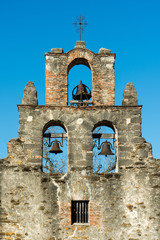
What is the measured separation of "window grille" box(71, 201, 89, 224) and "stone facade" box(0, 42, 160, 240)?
0.53ft

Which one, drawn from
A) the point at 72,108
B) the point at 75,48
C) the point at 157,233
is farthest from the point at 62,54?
the point at 157,233

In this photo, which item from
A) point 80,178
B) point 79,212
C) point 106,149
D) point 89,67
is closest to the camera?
point 79,212

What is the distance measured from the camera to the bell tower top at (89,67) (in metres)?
12.8

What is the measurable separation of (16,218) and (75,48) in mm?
5003

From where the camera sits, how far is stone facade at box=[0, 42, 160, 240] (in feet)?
38.7

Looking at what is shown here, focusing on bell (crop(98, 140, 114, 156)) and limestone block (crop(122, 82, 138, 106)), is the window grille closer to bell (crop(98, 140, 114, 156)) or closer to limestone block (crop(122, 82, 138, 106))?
bell (crop(98, 140, 114, 156))

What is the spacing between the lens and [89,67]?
13.3 meters

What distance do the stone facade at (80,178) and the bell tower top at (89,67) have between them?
0.09 ft

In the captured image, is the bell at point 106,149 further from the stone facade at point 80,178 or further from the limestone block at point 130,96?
the limestone block at point 130,96

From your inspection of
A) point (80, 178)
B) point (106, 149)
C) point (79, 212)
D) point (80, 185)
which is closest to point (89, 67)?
point (106, 149)

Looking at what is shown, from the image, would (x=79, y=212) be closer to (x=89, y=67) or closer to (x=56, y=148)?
(x=56, y=148)

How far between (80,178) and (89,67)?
328 centimetres

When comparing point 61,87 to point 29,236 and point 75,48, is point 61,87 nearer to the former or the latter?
point 75,48

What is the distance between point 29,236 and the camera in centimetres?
1175
